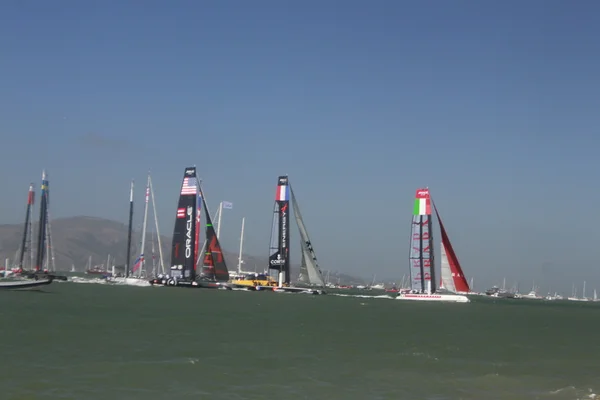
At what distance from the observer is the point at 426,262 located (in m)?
90.7

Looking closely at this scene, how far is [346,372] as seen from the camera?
79.6 feet

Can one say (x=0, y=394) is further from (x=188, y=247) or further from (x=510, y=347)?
(x=188, y=247)

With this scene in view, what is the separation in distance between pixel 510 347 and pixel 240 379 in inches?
796

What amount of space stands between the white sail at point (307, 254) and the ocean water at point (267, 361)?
2226 inches

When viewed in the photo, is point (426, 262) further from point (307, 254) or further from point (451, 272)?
point (307, 254)

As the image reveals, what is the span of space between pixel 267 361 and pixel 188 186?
76642 millimetres

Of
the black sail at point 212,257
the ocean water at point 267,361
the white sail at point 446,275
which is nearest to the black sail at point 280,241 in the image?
the black sail at point 212,257

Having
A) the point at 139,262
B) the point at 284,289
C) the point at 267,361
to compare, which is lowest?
the point at 267,361

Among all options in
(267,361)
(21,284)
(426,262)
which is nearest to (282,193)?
(426,262)

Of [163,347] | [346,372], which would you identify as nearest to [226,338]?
[163,347]

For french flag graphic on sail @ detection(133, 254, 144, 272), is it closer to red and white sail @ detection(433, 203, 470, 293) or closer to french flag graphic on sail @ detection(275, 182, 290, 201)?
french flag graphic on sail @ detection(275, 182, 290, 201)

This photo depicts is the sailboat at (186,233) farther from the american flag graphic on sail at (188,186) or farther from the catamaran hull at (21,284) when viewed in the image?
the catamaran hull at (21,284)

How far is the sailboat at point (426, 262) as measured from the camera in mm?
90875

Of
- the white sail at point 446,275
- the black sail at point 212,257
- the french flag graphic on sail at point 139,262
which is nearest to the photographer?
the white sail at point 446,275
